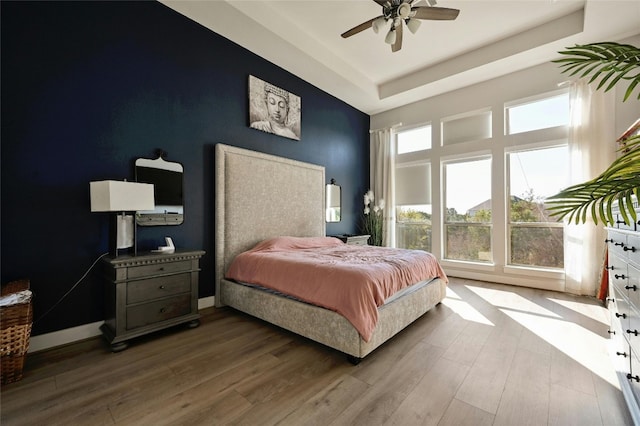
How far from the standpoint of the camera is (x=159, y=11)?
115 inches

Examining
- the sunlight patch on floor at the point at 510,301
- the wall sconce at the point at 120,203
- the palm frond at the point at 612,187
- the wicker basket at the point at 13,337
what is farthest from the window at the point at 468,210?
the wicker basket at the point at 13,337

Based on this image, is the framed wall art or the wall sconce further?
the framed wall art

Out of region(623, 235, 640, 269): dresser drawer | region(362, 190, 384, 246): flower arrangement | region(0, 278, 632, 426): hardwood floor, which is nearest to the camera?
region(623, 235, 640, 269): dresser drawer

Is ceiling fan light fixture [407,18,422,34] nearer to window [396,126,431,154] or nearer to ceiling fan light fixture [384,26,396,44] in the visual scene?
ceiling fan light fixture [384,26,396,44]

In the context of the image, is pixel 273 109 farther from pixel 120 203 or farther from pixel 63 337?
pixel 63 337

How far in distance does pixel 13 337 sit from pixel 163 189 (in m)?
1.58

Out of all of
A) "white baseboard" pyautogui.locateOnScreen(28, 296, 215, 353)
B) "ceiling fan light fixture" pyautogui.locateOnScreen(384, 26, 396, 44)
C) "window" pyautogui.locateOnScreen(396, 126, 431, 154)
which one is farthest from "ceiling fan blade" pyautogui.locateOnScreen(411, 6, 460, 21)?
"white baseboard" pyautogui.locateOnScreen(28, 296, 215, 353)

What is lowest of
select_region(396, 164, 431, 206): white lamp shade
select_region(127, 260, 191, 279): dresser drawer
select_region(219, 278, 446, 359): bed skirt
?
select_region(219, 278, 446, 359): bed skirt

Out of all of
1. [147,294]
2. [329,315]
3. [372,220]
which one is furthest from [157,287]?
[372,220]

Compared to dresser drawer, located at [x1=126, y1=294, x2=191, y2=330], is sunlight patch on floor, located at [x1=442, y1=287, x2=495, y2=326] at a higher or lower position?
lower

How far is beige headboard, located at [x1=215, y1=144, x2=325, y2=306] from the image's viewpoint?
10.8 feet

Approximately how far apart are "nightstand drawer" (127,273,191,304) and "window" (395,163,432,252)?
426 centimetres

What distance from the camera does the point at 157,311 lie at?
2.43 m

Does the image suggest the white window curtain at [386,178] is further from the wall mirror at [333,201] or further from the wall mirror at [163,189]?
the wall mirror at [163,189]
